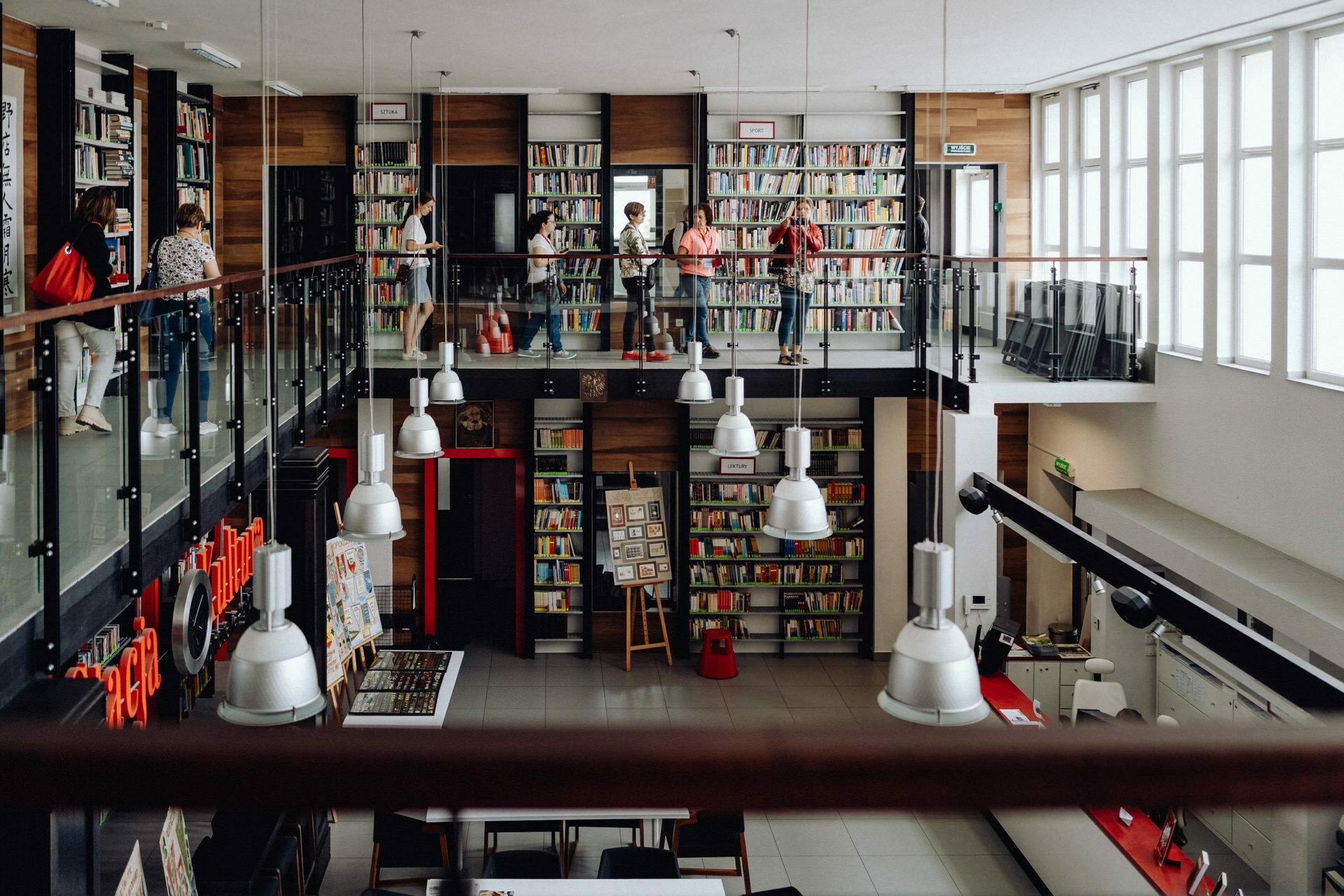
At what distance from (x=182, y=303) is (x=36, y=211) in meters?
3.86

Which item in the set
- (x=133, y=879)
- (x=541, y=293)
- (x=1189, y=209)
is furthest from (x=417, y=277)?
(x=1189, y=209)

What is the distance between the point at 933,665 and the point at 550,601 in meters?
9.46

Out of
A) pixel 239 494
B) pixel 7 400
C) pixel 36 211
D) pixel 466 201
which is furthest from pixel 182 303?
pixel 466 201

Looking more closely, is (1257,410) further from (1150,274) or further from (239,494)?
(239,494)

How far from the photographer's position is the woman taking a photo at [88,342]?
14.2 feet

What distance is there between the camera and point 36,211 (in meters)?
8.80

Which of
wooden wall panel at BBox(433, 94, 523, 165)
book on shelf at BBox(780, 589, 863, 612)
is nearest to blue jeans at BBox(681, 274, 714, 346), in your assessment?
wooden wall panel at BBox(433, 94, 523, 165)

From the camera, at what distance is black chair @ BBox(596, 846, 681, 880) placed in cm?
693

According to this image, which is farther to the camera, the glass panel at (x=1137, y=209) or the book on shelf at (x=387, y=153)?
the book on shelf at (x=387, y=153)

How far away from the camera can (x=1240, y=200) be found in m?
9.28

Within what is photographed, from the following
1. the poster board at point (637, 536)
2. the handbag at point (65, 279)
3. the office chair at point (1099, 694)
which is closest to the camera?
the handbag at point (65, 279)

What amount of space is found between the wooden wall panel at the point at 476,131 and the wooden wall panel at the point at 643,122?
1.04 m

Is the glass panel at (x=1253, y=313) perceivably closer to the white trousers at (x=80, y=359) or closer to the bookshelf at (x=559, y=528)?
the bookshelf at (x=559, y=528)

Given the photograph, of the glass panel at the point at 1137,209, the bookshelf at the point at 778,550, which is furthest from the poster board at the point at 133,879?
the glass panel at the point at 1137,209
